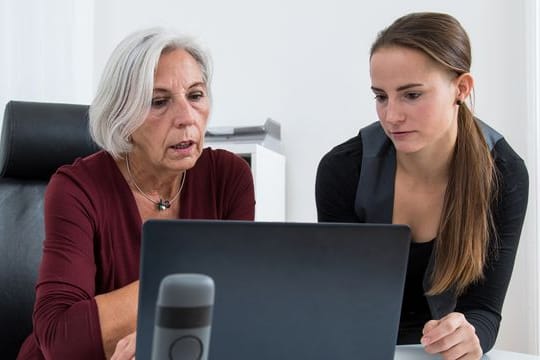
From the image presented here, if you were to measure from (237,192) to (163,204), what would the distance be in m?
0.16

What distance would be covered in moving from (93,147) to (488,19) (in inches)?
67.7

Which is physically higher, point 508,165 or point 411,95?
point 411,95

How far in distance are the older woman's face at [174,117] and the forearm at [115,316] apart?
29 cm

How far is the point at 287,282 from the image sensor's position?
0.64m

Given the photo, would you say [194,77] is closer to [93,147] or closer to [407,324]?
[93,147]

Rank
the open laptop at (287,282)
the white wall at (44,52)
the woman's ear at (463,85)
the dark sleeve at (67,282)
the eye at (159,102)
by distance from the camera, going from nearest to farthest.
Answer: the open laptop at (287,282), the dark sleeve at (67,282), the eye at (159,102), the woman's ear at (463,85), the white wall at (44,52)

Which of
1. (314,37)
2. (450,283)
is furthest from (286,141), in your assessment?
(450,283)

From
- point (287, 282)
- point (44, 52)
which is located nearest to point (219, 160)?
point (287, 282)

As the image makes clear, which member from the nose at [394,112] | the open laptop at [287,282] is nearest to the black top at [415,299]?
the nose at [394,112]

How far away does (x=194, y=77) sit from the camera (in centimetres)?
129

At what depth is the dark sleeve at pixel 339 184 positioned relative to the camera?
1.46 meters

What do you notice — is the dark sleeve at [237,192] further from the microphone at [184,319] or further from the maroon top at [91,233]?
the microphone at [184,319]

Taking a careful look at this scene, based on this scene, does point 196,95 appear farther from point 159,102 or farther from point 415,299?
point 415,299

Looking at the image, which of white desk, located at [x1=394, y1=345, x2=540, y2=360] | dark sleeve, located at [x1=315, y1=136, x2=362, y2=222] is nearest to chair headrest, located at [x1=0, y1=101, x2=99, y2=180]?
dark sleeve, located at [x1=315, y1=136, x2=362, y2=222]
